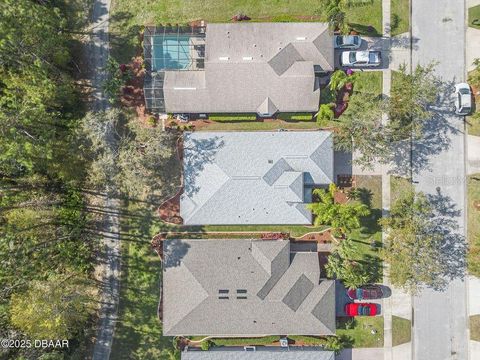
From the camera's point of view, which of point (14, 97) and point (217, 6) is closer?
point (14, 97)

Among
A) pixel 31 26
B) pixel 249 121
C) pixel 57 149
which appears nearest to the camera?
pixel 31 26

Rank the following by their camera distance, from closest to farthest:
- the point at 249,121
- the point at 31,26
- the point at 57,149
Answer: the point at 31,26 < the point at 57,149 < the point at 249,121

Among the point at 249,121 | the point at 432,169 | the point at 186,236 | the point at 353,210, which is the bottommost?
the point at 186,236

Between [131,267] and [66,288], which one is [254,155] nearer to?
[131,267]

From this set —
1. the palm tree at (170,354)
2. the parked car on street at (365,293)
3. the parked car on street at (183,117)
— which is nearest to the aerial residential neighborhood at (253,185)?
the palm tree at (170,354)

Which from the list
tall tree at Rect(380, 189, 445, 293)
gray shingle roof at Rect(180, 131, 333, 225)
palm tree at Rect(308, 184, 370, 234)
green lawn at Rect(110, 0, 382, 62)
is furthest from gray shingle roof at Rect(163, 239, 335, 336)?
green lawn at Rect(110, 0, 382, 62)

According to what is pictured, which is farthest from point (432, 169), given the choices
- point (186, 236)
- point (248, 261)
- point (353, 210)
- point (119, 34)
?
point (119, 34)

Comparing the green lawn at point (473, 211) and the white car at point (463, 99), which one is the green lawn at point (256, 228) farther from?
the white car at point (463, 99)
